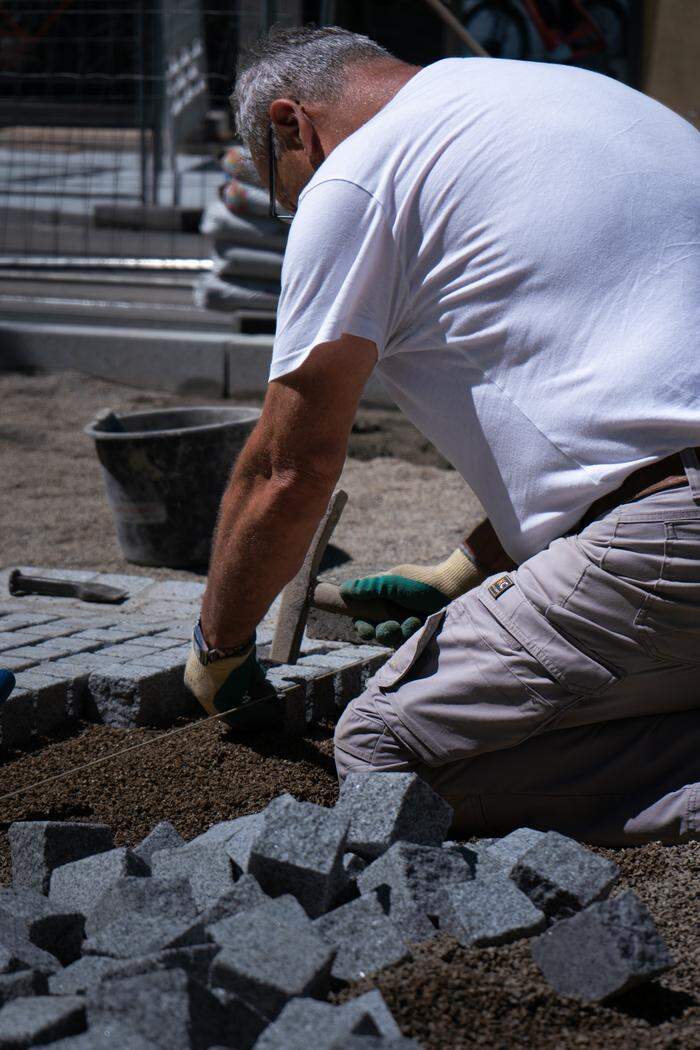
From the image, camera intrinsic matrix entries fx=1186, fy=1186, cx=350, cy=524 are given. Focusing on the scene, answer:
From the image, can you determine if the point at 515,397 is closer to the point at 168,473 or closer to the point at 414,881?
the point at 414,881

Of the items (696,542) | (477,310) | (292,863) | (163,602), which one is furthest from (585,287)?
(163,602)

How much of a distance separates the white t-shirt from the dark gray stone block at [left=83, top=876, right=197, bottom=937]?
43.7 inches

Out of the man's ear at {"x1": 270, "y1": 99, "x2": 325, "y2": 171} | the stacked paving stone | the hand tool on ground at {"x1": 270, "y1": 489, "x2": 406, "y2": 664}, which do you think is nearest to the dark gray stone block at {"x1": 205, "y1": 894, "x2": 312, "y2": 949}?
the stacked paving stone

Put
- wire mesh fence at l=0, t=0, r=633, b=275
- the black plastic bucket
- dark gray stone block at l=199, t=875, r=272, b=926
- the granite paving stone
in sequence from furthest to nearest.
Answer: wire mesh fence at l=0, t=0, r=633, b=275 < the black plastic bucket < the granite paving stone < dark gray stone block at l=199, t=875, r=272, b=926

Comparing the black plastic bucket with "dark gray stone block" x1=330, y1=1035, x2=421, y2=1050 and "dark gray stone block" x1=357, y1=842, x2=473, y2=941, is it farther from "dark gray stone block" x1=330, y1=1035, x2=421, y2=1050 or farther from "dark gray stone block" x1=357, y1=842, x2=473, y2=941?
"dark gray stone block" x1=330, y1=1035, x2=421, y2=1050

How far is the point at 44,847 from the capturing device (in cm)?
240

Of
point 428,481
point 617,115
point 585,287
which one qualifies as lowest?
point 428,481

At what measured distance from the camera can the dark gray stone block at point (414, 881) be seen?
2.19 m

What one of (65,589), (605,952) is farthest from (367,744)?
(65,589)

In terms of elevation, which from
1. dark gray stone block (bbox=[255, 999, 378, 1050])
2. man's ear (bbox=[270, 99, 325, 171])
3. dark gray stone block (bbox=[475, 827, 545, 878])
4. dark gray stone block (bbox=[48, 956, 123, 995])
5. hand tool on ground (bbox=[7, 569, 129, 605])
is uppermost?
man's ear (bbox=[270, 99, 325, 171])

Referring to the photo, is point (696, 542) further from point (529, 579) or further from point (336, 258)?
point (336, 258)

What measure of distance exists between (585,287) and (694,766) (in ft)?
3.69

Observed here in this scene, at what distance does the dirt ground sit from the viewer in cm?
191

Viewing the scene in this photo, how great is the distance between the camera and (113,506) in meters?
4.84
